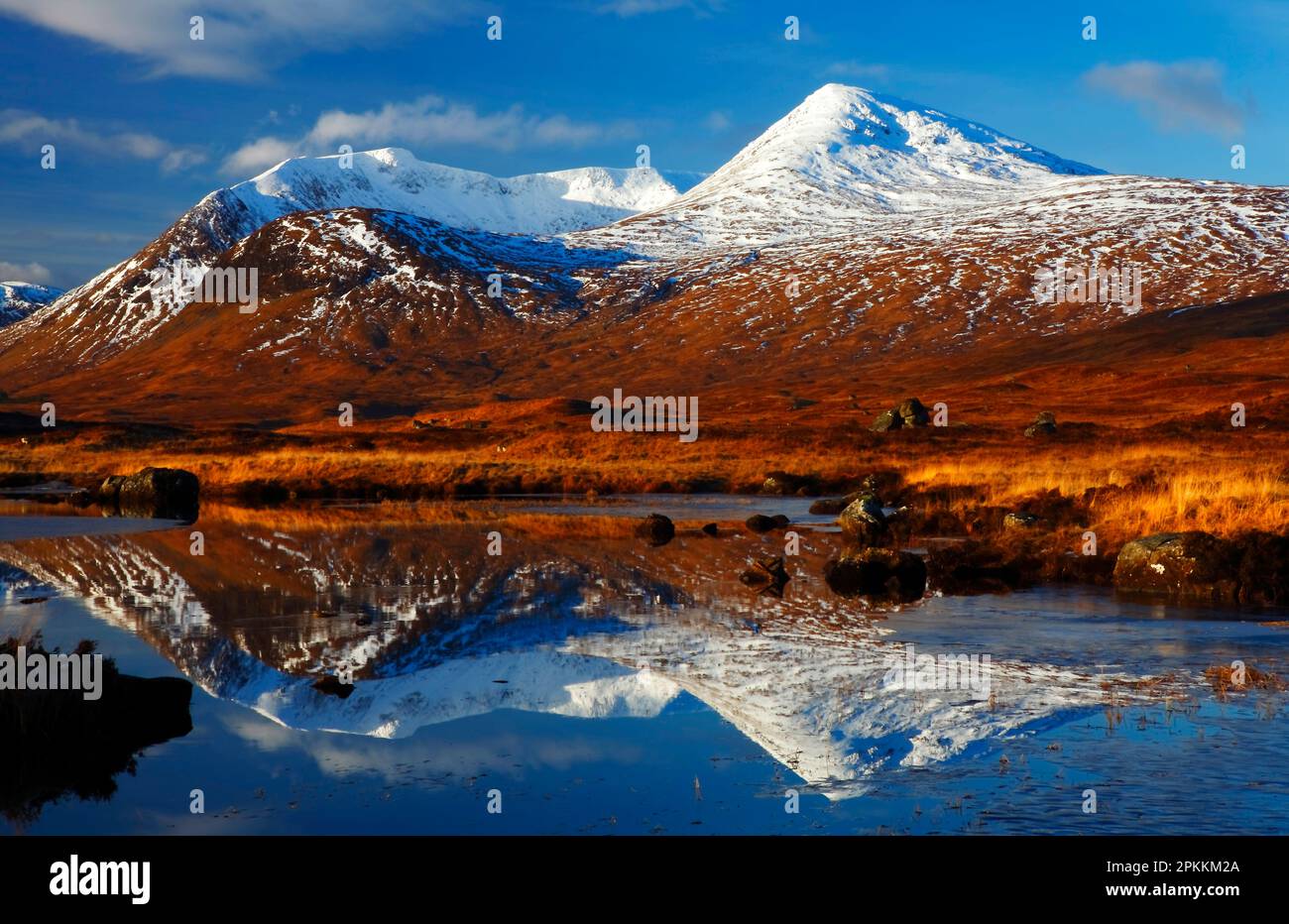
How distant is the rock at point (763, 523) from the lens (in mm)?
38406

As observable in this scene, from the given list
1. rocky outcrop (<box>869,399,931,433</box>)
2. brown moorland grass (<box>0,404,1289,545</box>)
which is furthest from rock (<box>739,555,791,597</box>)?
rocky outcrop (<box>869,399,931,433</box>)

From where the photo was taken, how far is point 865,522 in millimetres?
34594

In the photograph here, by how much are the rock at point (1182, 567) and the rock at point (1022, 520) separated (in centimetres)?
641

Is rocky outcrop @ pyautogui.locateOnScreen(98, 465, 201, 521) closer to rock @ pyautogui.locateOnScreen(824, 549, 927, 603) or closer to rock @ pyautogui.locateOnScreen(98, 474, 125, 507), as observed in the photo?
rock @ pyautogui.locateOnScreen(98, 474, 125, 507)

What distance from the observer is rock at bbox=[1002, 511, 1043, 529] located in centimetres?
3138

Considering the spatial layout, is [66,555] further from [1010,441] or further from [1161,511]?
[1010,441]

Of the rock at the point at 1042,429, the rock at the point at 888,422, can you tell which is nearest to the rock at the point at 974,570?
the rock at the point at 1042,429

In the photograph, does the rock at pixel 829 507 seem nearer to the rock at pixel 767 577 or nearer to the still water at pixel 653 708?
the still water at pixel 653 708

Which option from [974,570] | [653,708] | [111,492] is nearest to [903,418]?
[111,492]

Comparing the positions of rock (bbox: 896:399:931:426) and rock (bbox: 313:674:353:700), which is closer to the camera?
rock (bbox: 313:674:353:700)

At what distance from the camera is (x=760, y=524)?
3866cm

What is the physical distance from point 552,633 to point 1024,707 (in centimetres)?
810

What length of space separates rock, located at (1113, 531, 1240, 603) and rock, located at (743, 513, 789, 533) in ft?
48.2

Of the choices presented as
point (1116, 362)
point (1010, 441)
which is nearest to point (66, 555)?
point (1010, 441)
